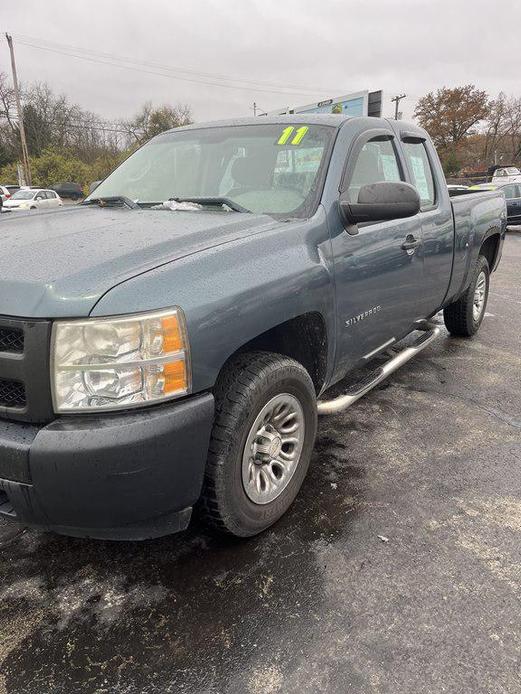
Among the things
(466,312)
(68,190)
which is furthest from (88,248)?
(466,312)

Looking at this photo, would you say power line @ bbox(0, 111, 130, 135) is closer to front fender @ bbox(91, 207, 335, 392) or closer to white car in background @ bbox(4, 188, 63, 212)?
white car in background @ bbox(4, 188, 63, 212)

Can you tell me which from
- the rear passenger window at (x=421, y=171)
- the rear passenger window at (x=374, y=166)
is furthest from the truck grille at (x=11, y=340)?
the rear passenger window at (x=421, y=171)

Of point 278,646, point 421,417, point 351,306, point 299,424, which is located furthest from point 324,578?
point 421,417

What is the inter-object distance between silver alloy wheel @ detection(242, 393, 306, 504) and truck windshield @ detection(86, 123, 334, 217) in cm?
98

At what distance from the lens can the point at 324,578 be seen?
2.21 meters

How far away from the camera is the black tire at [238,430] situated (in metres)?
2.06

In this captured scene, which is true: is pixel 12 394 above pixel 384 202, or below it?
below

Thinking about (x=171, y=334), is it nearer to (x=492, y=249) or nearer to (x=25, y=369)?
(x=25, y=369)

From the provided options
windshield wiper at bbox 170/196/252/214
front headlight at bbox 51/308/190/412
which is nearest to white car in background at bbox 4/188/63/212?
windshield wiper at bbox 170/196/252/214

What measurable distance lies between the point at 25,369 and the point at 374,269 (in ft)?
6.38

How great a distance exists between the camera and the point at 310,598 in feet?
6.91

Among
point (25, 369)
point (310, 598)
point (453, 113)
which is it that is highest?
point (453, 113)

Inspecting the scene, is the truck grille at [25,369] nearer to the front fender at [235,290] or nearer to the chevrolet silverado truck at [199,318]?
the chevrolet silverado truck at [199,318]

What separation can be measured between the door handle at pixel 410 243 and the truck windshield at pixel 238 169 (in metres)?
0.80
